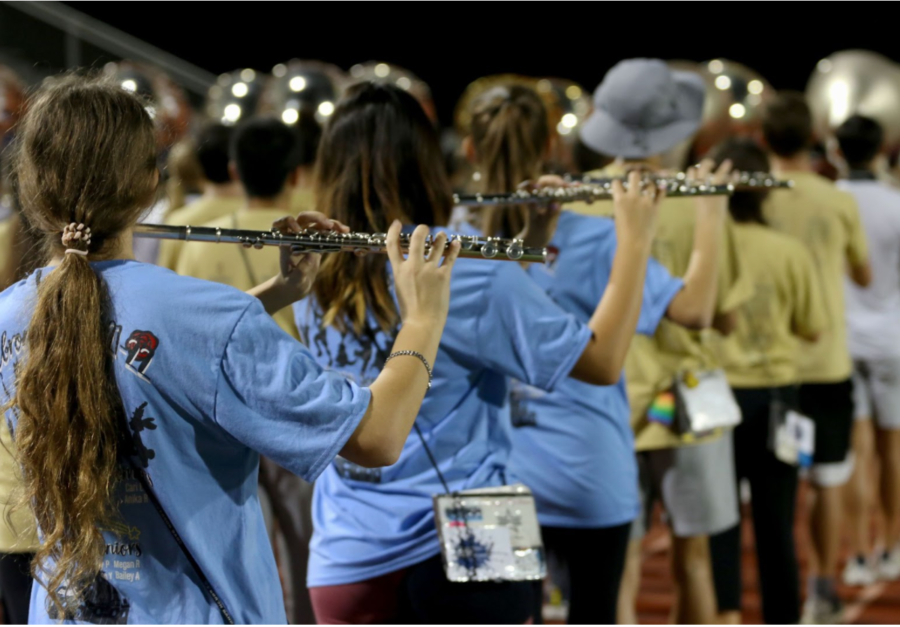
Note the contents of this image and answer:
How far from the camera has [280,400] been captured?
1.28m

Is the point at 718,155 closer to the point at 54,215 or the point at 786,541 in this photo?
the point at 786,541

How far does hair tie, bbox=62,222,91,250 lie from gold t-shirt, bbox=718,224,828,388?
2.41m

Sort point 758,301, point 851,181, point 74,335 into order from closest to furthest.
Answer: point 74,335 → point 758,301 → point 851,181

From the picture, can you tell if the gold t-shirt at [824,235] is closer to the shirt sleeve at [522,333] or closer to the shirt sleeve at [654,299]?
the shirt sleeve at [654,299]

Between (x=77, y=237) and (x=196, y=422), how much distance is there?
27 centimetres

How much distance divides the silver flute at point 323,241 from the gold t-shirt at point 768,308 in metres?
1.79

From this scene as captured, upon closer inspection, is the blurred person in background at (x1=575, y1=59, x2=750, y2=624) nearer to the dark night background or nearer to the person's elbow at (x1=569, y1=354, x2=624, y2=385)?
the person's elbow at (x1=569, y1=354, x2=624, y2=385)

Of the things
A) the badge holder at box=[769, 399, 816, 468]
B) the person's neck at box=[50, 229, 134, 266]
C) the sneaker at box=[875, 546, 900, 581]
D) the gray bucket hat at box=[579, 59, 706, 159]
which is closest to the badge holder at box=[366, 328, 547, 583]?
the person's neck at box=[50, 229, 134, 266]

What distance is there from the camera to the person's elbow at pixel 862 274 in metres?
4.04

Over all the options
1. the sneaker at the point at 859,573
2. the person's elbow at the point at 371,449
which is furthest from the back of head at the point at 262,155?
the sneaker at the point at 859,573

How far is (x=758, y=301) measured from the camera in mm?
3355

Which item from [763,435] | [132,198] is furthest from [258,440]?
[763,435]

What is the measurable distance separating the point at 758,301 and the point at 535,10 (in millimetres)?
5868

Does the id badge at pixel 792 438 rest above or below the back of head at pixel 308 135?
below
